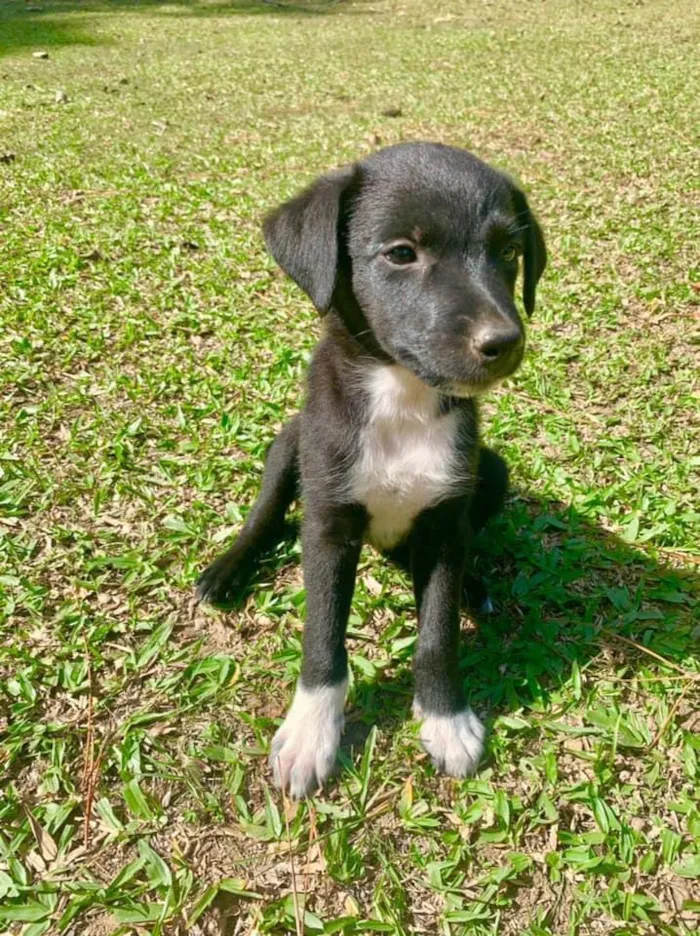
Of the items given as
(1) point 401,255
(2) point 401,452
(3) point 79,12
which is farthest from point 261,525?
(3) point 79,12

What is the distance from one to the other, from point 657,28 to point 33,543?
15.1 m

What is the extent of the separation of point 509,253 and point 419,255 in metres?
0.34

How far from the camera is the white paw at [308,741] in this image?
8.54 feet

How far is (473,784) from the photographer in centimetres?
264

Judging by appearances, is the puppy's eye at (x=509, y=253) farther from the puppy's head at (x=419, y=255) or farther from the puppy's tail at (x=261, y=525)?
the puppy's tail at (x=261, y=525)

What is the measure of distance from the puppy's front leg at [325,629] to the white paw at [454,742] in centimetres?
30

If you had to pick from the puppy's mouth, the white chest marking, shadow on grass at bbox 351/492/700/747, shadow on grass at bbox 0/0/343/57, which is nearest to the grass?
shadow on grass at bbox 351/492/700/747

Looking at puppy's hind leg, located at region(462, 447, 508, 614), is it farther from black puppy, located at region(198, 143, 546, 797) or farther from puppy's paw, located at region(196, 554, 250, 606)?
puppy's paw, located at region(196, 554, 250, 606)

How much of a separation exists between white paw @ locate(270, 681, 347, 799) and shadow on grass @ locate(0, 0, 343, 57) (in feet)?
44.6

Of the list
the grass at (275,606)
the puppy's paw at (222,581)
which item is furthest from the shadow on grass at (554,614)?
the puppy's paw at (222,581)

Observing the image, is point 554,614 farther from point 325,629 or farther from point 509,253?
point 509,253

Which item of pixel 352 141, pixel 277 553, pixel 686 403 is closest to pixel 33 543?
pixel 277 553

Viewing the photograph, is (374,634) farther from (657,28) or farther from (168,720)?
(657,28)

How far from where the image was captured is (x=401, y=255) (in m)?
2.58
